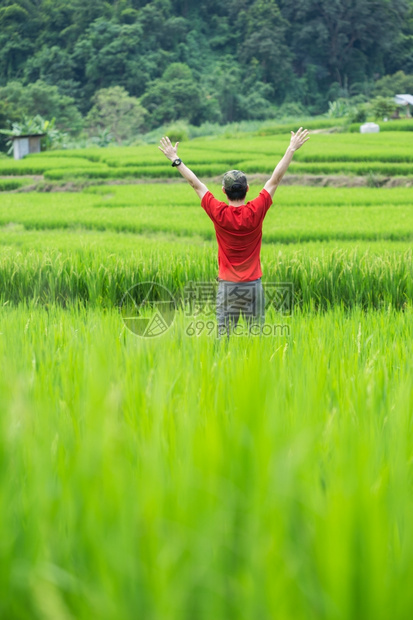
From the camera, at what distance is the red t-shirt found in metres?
2.95

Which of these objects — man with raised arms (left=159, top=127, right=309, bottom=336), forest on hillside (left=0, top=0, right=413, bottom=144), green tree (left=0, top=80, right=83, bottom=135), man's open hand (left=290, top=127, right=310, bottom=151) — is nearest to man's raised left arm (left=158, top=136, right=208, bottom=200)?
man with raised arms (left=159, top=127, right=309, bottom=336)

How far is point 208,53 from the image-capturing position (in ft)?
171

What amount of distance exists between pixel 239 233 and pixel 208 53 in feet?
174

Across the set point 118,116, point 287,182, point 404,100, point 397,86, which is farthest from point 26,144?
point 397,86

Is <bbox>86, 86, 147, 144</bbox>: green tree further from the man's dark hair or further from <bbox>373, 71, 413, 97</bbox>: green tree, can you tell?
the man's dark hair

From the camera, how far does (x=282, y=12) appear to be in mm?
52000

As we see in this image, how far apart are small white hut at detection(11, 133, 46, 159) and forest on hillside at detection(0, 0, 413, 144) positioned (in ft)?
47.9

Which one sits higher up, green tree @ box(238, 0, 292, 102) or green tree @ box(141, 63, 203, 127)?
green tree @ box(238, 0, 292, 102)

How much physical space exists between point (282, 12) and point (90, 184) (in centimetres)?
4136

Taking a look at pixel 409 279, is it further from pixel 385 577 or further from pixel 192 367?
pixel 385 577

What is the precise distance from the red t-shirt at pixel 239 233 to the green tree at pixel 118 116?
119ft

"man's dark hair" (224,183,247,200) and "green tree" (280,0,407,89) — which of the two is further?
"green tree" (280,0,407,89)


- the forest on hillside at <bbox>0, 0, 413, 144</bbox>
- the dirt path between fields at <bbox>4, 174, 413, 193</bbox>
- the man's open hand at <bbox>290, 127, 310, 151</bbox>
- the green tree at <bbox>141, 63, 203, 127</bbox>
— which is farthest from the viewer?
the forest on hillside at <bbox>0, 0, 413, 144</bbox>

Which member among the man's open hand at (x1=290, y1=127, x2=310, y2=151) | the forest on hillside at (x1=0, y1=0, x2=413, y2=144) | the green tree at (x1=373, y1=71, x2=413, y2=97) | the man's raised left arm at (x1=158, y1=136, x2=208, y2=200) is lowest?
the man's raised left arm at (x1=158, y1=136, x2=208, y2=200)
